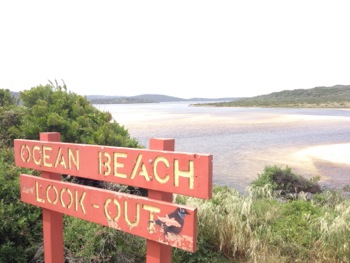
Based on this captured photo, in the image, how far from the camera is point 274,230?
5379mm

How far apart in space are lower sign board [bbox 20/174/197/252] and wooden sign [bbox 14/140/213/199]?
0.15 m

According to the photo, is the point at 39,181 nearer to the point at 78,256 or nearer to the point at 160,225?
the point at 78,256

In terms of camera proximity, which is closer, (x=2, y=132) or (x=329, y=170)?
(x=2, y=132)

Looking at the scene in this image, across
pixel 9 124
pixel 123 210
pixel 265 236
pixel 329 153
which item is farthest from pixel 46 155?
pixel 329 153

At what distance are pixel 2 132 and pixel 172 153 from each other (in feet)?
19.3

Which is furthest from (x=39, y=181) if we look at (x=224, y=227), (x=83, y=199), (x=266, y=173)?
(x=266, y=173)

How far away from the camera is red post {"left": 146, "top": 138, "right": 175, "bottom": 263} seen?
9.71 feet

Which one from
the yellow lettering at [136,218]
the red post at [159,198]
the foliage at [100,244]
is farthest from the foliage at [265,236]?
the yellow lettering at [136,218]

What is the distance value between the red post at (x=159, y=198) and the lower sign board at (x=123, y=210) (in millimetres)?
70

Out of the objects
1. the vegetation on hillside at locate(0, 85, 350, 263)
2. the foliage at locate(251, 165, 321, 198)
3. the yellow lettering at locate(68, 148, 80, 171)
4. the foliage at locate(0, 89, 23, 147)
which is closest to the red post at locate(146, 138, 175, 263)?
the yellow lettering at locate(68, 148, 80, 171)

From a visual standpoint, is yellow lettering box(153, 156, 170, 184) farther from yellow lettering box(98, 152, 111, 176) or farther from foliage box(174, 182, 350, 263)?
foliage box(174, 182, 350, 263)

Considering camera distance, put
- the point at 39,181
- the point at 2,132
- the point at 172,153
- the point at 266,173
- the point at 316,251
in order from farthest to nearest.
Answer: the point at 266,173, the point at 2,132, the point at 316,251, the point at 39,181, the point at 172,153

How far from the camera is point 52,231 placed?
3.91m

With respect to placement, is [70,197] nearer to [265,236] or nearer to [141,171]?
[141,171]
